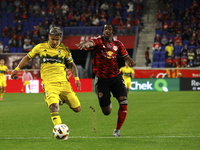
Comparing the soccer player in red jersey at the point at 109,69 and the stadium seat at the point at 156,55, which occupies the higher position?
the soccer player in red jersey at the point at 109,69

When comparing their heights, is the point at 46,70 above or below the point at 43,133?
above

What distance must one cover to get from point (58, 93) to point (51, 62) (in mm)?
635

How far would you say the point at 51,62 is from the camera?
9406 millimetres

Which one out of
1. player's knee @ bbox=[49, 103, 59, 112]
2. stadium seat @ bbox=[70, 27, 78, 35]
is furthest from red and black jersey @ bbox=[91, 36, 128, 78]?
stadium seat @ bbox=[70, 27, 78, 35]

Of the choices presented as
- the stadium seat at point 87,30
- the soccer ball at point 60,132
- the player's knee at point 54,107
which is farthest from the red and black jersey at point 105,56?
the stadium seat at point 87,30

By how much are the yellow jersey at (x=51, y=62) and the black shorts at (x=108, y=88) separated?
1.08m

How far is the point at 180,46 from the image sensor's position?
38.8m

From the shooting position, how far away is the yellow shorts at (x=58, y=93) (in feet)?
29.7

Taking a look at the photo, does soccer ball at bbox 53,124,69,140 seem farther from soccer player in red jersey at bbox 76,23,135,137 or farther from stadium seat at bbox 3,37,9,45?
stadium seat at bbox 3,37,9,45

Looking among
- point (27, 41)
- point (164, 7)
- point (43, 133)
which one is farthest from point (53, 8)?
point (43, 133)

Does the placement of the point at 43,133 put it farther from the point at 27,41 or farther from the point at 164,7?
the point at 164,7

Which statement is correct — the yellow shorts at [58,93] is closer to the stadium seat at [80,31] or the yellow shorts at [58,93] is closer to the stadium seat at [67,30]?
the stadium seat at [80,31]

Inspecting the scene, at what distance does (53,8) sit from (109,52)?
35892mm

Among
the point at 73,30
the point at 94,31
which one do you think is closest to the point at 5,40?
the point at 73,30
